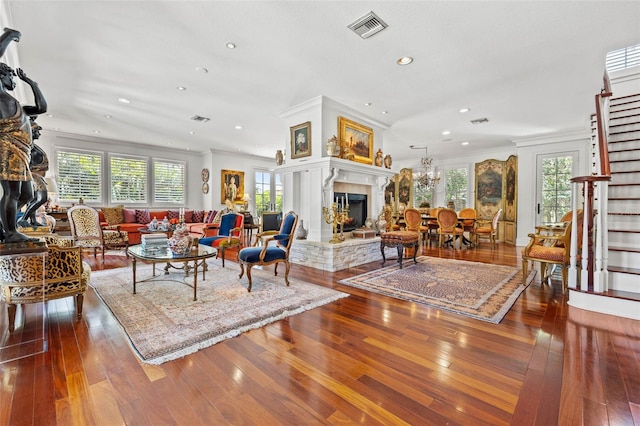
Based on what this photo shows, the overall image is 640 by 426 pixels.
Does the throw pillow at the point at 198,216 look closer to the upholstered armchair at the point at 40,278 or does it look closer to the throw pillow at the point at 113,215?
the throw pillow at the point at 113,215

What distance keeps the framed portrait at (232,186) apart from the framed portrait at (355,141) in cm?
551

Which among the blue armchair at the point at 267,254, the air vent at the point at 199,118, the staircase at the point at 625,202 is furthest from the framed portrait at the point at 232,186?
the staircase at the point at 625,202

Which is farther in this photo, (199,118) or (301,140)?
(199,118)

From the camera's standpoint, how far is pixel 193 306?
285 centimetres

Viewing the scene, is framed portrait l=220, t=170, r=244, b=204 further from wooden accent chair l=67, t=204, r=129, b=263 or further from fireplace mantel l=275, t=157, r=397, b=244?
fireplace mantel l=275, t=157, r=397, b=244

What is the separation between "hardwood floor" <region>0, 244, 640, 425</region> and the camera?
56.0 inches

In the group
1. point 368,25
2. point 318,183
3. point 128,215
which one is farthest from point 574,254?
point 128,215

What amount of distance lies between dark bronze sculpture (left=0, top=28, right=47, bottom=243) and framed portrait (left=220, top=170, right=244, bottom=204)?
779 cm

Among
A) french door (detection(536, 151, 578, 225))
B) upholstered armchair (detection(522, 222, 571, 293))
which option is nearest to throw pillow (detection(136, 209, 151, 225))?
upholstered armchair (detection(522, 222, 571, 293))

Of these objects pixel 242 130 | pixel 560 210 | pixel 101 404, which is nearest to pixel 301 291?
pixel 101 404

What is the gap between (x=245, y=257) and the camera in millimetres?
3451

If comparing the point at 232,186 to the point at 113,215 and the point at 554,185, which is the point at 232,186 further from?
the point at 554,185

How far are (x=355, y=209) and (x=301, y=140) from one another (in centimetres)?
183

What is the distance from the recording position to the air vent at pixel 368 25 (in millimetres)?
2678
